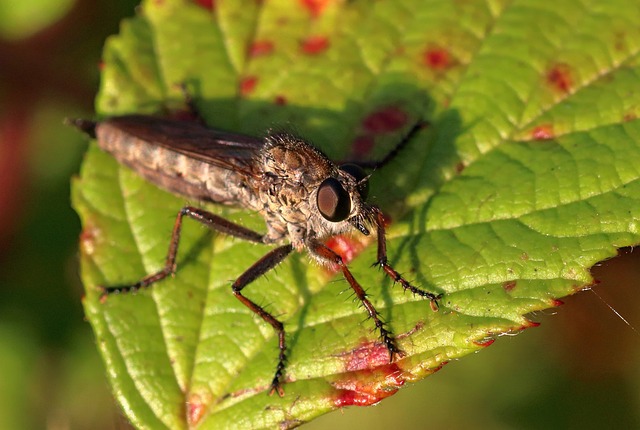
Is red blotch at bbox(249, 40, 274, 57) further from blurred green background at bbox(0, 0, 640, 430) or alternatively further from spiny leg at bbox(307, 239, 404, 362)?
blurred green background at bbox(0, 0, 640, 430)

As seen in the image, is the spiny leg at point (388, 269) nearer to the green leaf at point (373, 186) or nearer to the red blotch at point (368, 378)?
the green leaf at point (373, 186)

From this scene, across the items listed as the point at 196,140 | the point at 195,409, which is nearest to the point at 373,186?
the point at 196,140

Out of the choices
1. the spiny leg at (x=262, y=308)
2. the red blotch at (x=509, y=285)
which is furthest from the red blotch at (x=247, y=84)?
the red blotch at (x=509, y=285)

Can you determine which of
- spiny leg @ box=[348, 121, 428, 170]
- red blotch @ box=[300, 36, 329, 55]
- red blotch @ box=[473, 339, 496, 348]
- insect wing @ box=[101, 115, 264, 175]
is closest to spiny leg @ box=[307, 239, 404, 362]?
red blotch @ box=[473, 339, 496, 348]

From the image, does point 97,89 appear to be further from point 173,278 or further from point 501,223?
point 501,223

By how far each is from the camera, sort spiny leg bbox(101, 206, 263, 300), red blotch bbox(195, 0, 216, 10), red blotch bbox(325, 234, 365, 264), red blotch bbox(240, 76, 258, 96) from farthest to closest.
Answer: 1. red blotch bbox(195, 0, 216, 10)
2. red blotch bbox(240, 76, 258, 96)
3. spiny leg bbox(101, 206, 263, 300)
4. red blotch bbox(325, 234, 365, 264)

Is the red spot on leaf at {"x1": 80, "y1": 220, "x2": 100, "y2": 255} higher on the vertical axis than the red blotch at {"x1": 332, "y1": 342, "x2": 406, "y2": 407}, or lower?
higher
